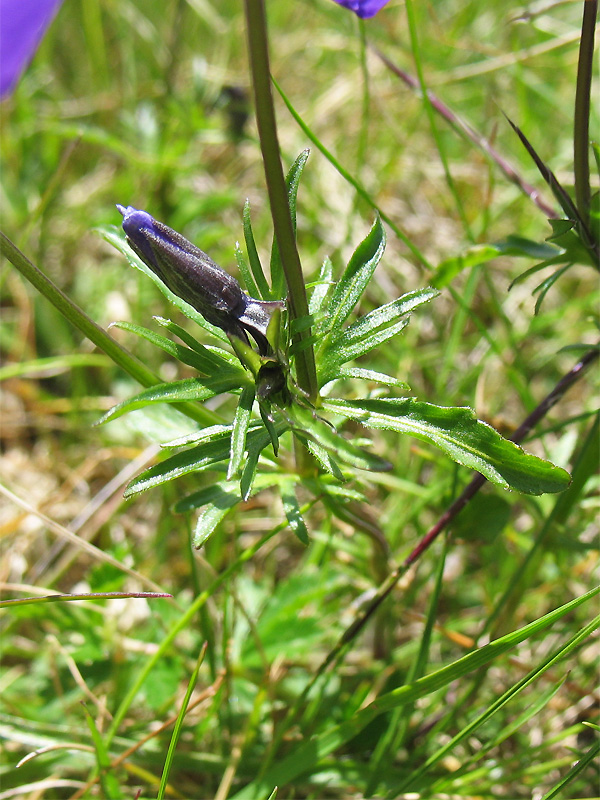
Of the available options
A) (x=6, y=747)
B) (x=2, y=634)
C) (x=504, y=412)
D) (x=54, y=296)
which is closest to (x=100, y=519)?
(x=2, y=634)

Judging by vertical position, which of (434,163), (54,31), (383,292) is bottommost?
(383,292)

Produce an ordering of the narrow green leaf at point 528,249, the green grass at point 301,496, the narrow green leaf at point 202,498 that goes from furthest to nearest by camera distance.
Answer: the green grass at point 301,496, the narrow green leaf at point 528,249, the narrow green leaf at point 202,498

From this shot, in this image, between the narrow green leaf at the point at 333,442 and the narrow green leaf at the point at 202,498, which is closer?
the narrow green leaf at the point at 333,442

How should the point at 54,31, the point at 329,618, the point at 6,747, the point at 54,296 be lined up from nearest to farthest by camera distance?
the point at 54,296
the point at 6,747
the point at 329,618
the point at 54,31

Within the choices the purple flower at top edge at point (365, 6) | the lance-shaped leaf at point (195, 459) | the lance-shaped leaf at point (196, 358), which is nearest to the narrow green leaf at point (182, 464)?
the lance-shaped leaf at point (195, 459)

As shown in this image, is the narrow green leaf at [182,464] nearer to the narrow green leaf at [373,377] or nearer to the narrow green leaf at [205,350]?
the narrow green leaf at [205,350]

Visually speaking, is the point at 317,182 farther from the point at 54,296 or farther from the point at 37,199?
the point at 54,296

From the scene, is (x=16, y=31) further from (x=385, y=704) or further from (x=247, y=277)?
(x=385, y=704)
